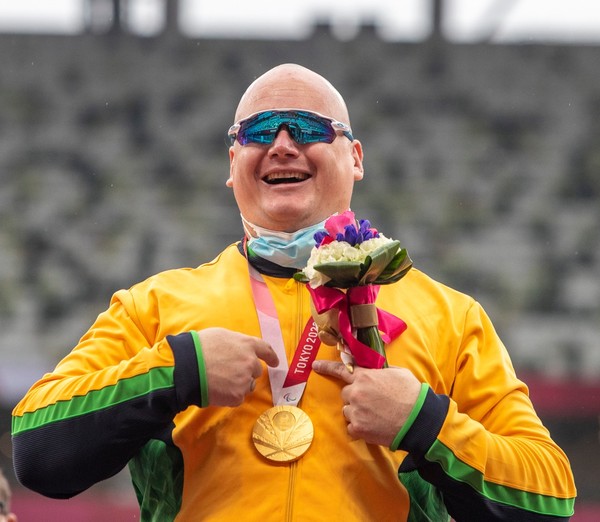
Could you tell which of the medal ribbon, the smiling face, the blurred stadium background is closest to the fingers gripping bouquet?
the medal ribbon

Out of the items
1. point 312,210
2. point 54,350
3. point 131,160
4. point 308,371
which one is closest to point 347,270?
point 308,371

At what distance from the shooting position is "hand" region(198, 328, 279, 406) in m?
2.30

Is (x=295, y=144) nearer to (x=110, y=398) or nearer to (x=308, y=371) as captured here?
(x=308, y=371)

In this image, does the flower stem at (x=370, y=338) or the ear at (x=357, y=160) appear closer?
the flower stem at (x=370, y=338)

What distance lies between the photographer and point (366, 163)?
10.5 m

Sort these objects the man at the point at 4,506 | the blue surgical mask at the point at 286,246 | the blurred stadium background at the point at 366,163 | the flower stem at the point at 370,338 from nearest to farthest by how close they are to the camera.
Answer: the flower stem at the point at 370,338 → the blue surgical mask at the point at 286,246 → the man at the point at 4,506 → the blurred stadium background at the point at 366,163

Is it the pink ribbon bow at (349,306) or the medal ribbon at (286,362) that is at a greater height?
the pink ribbon bow at (349,306)

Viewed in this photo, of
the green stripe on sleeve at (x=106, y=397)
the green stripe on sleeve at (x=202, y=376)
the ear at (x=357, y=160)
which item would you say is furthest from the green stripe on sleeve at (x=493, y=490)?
the ear at (x=357, y=160)

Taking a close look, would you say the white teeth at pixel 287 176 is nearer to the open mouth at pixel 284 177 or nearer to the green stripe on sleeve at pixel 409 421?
the open mouth at pixel 284 177

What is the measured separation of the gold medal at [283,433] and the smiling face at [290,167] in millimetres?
Answer: 531

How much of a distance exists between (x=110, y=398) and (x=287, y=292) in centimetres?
57

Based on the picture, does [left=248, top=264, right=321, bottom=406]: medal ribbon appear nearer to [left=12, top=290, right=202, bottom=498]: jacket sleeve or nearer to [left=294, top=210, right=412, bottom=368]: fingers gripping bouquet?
[left=294, top=210, right=412, bottom=368]: fingers gripping bouquet

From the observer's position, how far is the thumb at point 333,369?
2404 mm

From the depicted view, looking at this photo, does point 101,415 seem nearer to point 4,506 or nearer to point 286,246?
point 286,246
